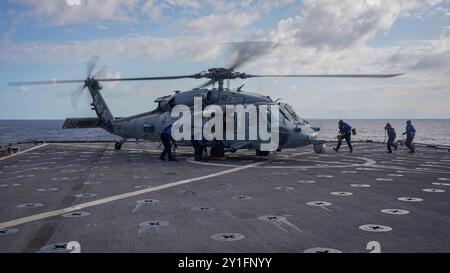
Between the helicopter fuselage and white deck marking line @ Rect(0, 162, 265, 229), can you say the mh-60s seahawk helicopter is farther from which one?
white deck marking line @ Rect(0, 162, 265, 229)

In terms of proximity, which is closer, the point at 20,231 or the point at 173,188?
the point at 20,231

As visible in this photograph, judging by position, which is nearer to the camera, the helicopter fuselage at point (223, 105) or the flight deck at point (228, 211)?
the flight deck at point (228, 211)

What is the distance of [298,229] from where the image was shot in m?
7.02

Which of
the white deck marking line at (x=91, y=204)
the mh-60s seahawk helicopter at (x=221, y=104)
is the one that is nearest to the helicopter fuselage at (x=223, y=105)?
the mh-60s seahawk helicopter at (x=221, y=104)

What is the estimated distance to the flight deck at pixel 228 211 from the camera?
20.4ft

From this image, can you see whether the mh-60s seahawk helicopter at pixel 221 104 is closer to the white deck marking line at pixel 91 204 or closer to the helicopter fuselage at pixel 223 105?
the helicopter fuselage at pixel 223 105

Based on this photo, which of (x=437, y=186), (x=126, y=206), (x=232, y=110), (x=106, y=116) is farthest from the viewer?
(x=106, y=116)

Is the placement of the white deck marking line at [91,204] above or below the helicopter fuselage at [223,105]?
below

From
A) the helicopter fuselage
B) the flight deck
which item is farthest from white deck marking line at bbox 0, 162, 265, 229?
the helicopter fuselage

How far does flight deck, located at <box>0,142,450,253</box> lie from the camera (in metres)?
6.23

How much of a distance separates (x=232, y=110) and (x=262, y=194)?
32.5 ft

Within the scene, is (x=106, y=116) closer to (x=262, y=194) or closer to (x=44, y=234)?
(x=262, y=194)
